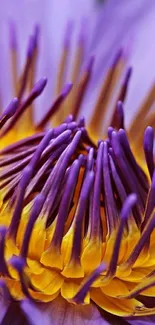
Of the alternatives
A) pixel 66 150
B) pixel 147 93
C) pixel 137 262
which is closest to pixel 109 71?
pixel 147 93

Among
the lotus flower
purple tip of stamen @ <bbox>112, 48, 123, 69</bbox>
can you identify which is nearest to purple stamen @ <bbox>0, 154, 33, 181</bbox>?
the lotus flower

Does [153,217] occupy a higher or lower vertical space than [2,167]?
lower

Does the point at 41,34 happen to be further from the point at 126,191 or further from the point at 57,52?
the point at 126,191

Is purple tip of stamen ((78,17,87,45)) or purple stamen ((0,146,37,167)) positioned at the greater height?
purple tip of stamen ((78,17,87,45))

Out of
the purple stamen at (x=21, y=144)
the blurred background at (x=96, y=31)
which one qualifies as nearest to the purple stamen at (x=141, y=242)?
the purple stamen at (x=21, y=144)

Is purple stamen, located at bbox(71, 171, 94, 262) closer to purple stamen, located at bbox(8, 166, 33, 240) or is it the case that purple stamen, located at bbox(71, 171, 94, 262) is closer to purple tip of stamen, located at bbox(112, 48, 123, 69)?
purple stamen, located at bbox(8, 166, 33, 240)

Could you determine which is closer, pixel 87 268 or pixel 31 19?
pixel 87 268
